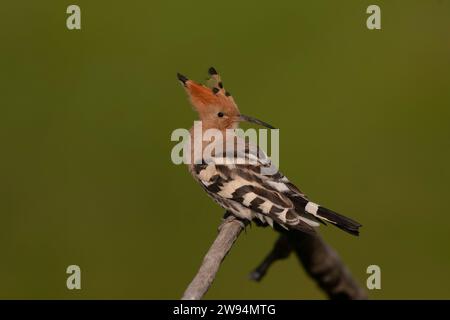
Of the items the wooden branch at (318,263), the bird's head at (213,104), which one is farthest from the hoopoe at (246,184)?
the wooden branch at (318,263)

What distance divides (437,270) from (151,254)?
1.43m

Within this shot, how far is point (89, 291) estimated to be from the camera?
4.06 meters

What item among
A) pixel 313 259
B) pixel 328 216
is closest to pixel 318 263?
pixel 313 259

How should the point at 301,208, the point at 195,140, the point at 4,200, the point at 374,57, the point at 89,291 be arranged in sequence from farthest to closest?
the point at 374,57, the point at 4,200, the point at 89,291, the point at 195,140, the point at 301,208

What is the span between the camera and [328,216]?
2.75 metres

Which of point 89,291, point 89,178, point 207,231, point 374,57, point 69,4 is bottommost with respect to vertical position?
point 89,291

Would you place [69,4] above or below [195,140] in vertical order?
above

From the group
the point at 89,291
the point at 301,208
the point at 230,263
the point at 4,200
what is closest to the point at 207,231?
the point at 230,263

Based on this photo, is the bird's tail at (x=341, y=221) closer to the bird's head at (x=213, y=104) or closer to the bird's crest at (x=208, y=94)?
the bird's head at (x=213, y=104)

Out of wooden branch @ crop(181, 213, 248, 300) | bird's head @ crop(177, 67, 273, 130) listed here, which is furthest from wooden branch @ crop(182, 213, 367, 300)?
bird's head @ crop(177, 67, 273, 130)

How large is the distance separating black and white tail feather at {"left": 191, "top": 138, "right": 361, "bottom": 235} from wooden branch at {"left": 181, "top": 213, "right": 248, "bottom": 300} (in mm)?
70

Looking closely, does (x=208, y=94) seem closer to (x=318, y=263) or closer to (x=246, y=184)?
(x=246, y=184)

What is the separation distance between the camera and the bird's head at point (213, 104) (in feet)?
10.3

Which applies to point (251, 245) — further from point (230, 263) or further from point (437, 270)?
point (437, 270)
